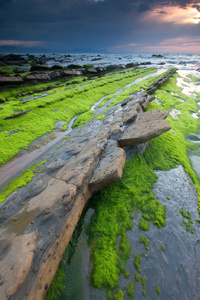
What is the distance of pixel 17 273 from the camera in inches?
122

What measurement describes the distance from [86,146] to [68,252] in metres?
4.34

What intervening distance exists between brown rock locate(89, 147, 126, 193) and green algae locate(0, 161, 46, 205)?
9.61 ft

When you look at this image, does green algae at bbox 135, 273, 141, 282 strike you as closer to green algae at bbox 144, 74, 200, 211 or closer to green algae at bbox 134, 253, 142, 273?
green algae at bbox 134, 253, 142, 273

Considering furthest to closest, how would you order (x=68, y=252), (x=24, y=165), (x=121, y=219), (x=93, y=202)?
1. (x=24, y=165)
2. (x=93, y=202)
3. (x=121, y=219)
4. (x=68, y=252)

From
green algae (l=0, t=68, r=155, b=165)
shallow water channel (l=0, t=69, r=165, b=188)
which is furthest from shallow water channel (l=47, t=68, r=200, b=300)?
green algae (l=0, t=68, r=155, b=165)

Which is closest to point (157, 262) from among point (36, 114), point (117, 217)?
point (117, 217)

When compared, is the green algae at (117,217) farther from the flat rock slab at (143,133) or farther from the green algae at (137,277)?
the flat rock slab at (143,133)

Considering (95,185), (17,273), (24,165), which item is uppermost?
(17,273)

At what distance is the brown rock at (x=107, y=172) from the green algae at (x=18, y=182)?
2.93m

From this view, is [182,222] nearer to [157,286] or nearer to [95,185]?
[157,286]

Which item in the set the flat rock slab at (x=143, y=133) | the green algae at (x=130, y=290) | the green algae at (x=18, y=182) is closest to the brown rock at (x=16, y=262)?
the green algae at (x=130, y=290)

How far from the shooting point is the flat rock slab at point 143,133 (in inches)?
298

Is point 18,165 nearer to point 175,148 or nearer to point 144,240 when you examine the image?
point 144,240

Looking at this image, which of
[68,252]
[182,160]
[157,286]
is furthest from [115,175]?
[182,160]
